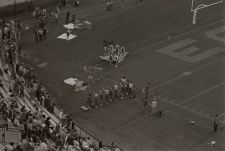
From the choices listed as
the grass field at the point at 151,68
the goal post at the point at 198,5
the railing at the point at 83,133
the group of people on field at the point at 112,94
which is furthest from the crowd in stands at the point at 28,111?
the goal post at the point at 198,5

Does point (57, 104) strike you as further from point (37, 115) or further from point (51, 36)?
point (51, 36)

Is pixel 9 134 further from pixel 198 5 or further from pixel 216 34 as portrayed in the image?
pixel 198 5

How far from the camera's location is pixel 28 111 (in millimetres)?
37594

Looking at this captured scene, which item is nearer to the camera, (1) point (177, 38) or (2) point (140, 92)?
(2) point (140, 92)

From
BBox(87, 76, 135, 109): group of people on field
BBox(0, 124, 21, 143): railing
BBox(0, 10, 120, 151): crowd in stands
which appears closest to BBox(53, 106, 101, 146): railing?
BBox(0, 10, 120, 151): crowd in stands

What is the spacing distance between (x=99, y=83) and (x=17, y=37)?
1138 cm

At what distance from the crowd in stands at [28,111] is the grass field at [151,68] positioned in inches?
90.6

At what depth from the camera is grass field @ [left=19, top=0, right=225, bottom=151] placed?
4244cm

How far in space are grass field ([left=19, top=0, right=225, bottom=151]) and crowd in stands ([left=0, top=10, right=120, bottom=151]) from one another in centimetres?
230

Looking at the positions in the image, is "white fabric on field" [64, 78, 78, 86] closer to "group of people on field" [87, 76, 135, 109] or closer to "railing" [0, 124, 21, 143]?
"group of people on field" [87, 76, 135, 109]

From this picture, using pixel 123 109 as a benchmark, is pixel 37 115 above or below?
above

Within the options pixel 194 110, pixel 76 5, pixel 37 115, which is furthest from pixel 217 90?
pixel 76 5

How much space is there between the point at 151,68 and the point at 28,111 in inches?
699

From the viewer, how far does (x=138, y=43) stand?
190ft
